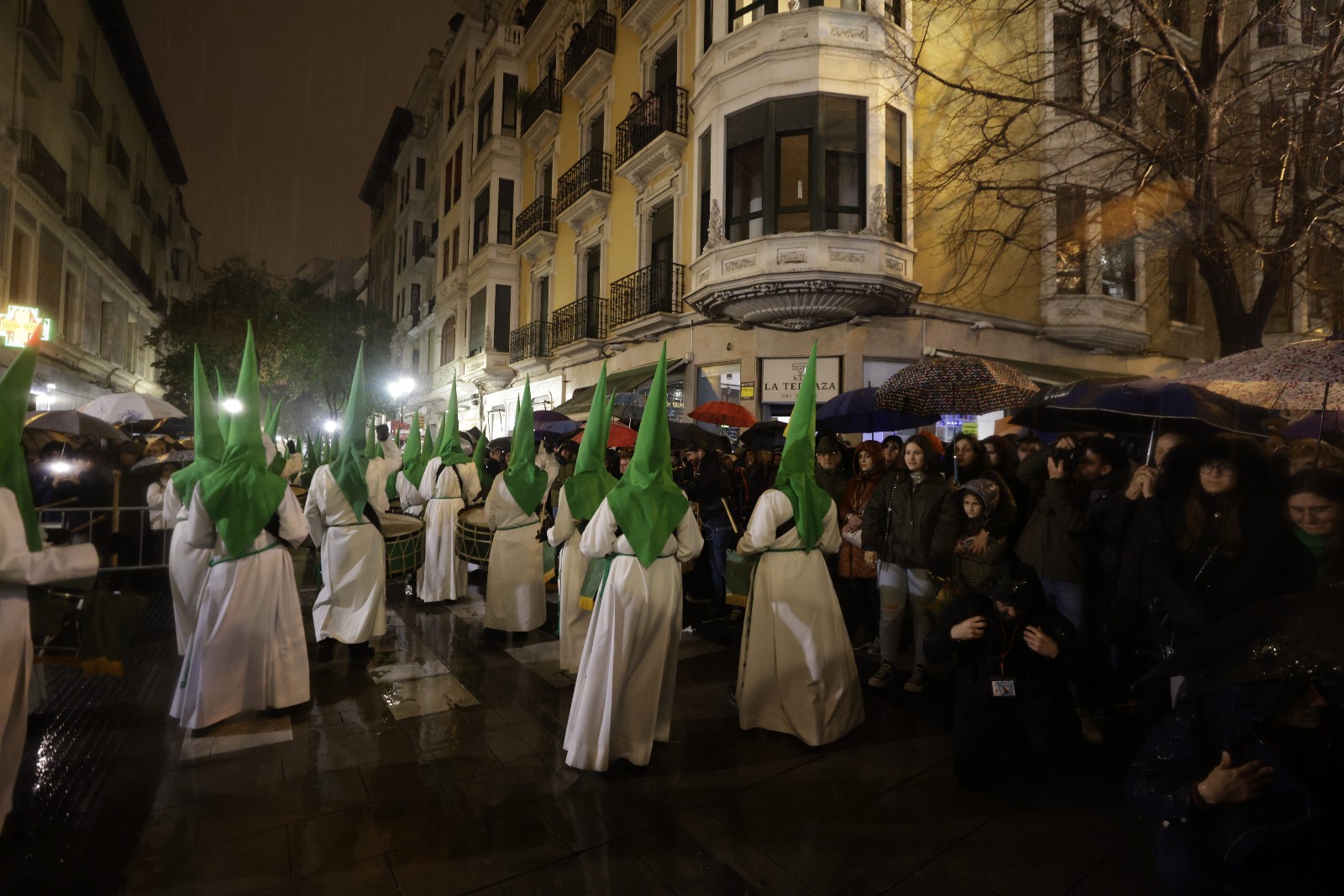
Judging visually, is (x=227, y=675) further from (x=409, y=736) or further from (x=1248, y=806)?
(x=1248, y=806)

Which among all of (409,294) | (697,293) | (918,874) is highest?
(409,294)

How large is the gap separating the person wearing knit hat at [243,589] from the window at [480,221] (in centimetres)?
2142

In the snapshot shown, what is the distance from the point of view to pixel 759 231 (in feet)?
44.9

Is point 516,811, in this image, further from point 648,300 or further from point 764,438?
point 648,300

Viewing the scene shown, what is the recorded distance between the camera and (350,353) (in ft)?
104

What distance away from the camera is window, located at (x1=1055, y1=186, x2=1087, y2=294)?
46.4 feet

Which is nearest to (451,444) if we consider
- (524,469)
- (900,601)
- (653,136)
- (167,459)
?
(524,469)

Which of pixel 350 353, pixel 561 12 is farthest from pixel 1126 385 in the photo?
pixel 350 353

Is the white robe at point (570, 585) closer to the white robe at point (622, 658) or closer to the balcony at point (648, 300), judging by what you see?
the white robe at point (622, 658)

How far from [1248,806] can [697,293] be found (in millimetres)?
12584

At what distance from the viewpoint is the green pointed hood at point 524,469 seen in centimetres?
664

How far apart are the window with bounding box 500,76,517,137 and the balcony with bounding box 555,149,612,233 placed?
5206 mm

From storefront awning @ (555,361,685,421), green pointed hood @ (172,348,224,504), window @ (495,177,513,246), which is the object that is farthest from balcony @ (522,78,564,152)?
green pointed hood @ (172,348,224,504)

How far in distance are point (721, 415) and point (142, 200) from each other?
3194 cm
